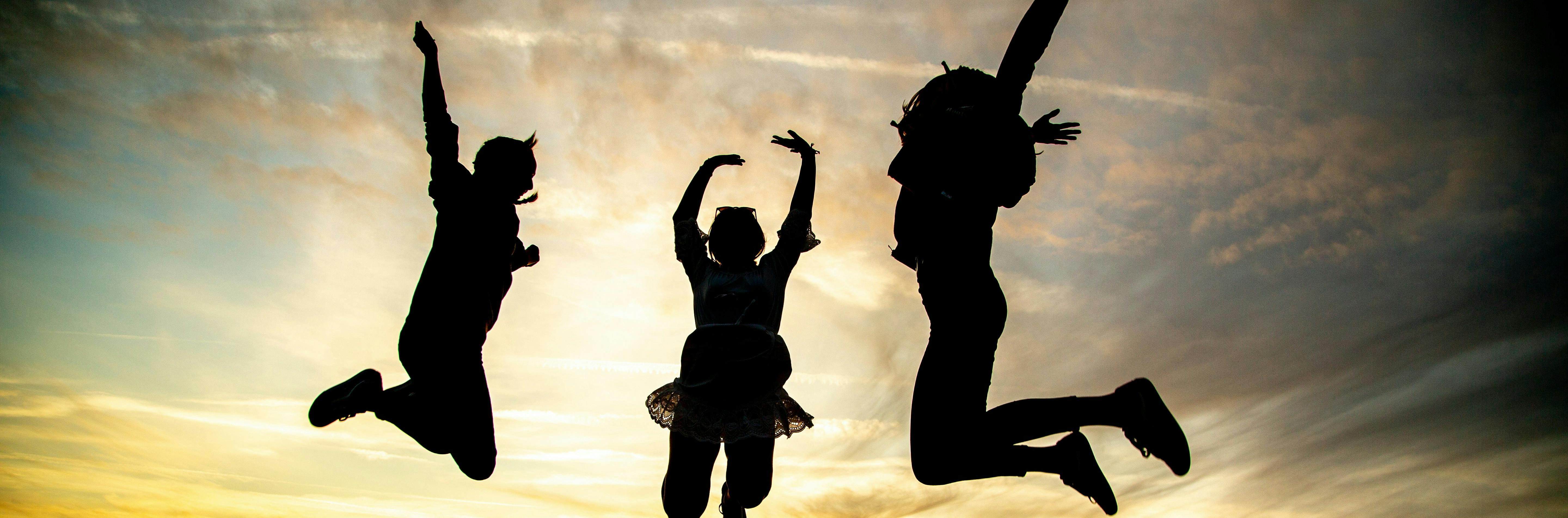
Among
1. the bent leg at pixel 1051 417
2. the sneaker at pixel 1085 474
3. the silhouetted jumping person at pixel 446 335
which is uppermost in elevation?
the silhouetted jumping person at pixel 446 335

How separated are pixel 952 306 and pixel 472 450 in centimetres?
237

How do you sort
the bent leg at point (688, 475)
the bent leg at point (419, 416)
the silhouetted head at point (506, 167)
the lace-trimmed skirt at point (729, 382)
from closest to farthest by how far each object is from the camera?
the bent leg at point (419, 416)
the silhouetted head at point (506, 167)
the lace-trimmed skirt at point (729, 382)
the bent leg at point (688, 475)

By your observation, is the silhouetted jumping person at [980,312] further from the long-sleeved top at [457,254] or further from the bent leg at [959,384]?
the long-sleeved top at [457,254]

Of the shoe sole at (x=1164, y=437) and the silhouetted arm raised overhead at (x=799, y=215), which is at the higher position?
the silhouetted arm raised overhead at (x=799, y=215)

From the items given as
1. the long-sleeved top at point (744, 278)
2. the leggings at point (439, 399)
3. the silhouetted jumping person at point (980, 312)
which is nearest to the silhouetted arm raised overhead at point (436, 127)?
the leggings at point (439, 399)

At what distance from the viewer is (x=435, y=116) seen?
3.65 meters

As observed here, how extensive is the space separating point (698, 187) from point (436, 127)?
6.30ft

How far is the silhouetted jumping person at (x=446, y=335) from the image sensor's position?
11.8ft

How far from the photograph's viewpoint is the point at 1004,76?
10.3 ft

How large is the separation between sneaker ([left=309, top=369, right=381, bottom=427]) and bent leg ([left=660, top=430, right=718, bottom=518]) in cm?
179

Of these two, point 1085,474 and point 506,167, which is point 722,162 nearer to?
point 506,167

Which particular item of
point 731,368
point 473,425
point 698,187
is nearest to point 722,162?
point 698,187

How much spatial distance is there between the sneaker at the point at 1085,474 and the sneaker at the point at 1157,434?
0.17m

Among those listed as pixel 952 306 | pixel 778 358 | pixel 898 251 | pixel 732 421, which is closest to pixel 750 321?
pixel 778 358
